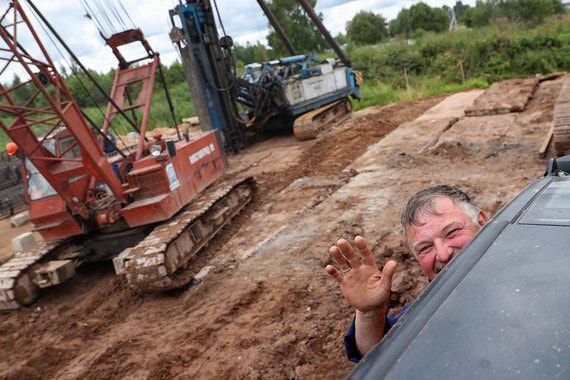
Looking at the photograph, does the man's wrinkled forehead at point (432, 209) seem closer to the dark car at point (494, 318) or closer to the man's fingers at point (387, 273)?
the man's fingers at point (387, 273)

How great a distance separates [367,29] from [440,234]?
63345mm

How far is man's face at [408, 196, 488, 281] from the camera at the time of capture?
2051 millimetres

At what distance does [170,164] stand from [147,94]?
59.8 inches

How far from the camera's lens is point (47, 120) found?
595cm

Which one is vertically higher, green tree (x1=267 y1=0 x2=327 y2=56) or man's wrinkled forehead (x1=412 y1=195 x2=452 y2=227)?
green tree (x1=267 y1=0 x2=327 y2=56)

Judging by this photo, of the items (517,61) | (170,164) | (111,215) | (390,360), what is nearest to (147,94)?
(170,164)

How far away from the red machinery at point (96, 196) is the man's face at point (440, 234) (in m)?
3.95

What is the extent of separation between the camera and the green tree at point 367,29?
60.8 m

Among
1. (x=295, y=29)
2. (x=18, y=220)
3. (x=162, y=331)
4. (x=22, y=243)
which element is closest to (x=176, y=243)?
(x=162, y=331)

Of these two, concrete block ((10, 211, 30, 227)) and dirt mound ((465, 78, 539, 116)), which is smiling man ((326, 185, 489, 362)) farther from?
concrete block ((10, 211, 30, 227))

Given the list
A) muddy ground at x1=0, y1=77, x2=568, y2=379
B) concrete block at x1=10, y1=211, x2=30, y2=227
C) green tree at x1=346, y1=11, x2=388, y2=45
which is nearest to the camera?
muddy ground at x1=0, y1=77, x2=568, y2=379

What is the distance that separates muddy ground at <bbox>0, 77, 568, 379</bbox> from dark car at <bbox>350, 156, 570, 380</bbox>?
235cm

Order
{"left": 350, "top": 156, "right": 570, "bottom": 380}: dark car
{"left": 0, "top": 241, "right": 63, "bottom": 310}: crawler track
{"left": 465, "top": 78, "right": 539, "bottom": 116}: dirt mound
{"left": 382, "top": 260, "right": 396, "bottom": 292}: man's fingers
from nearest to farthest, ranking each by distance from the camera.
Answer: {"left": 350, "top": 156, "right": 570, "bottom": 380}: dark car → {"left": 382, "top": 260, "right": 396, "bottom": 292}: man's fingers → {"left": 0, "top": 241, "right": 63, "bottom": 310}: crawler track → {"left": 465, "top": 78, "right": 539, "bottom": 116}: dirt mound

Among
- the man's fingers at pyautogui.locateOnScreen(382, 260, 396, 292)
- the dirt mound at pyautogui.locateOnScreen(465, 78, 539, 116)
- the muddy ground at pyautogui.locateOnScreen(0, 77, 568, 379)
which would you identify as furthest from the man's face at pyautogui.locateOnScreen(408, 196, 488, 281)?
the dirt mound at pyautogui.locateOnScreen(465, 78, 539, 116)
